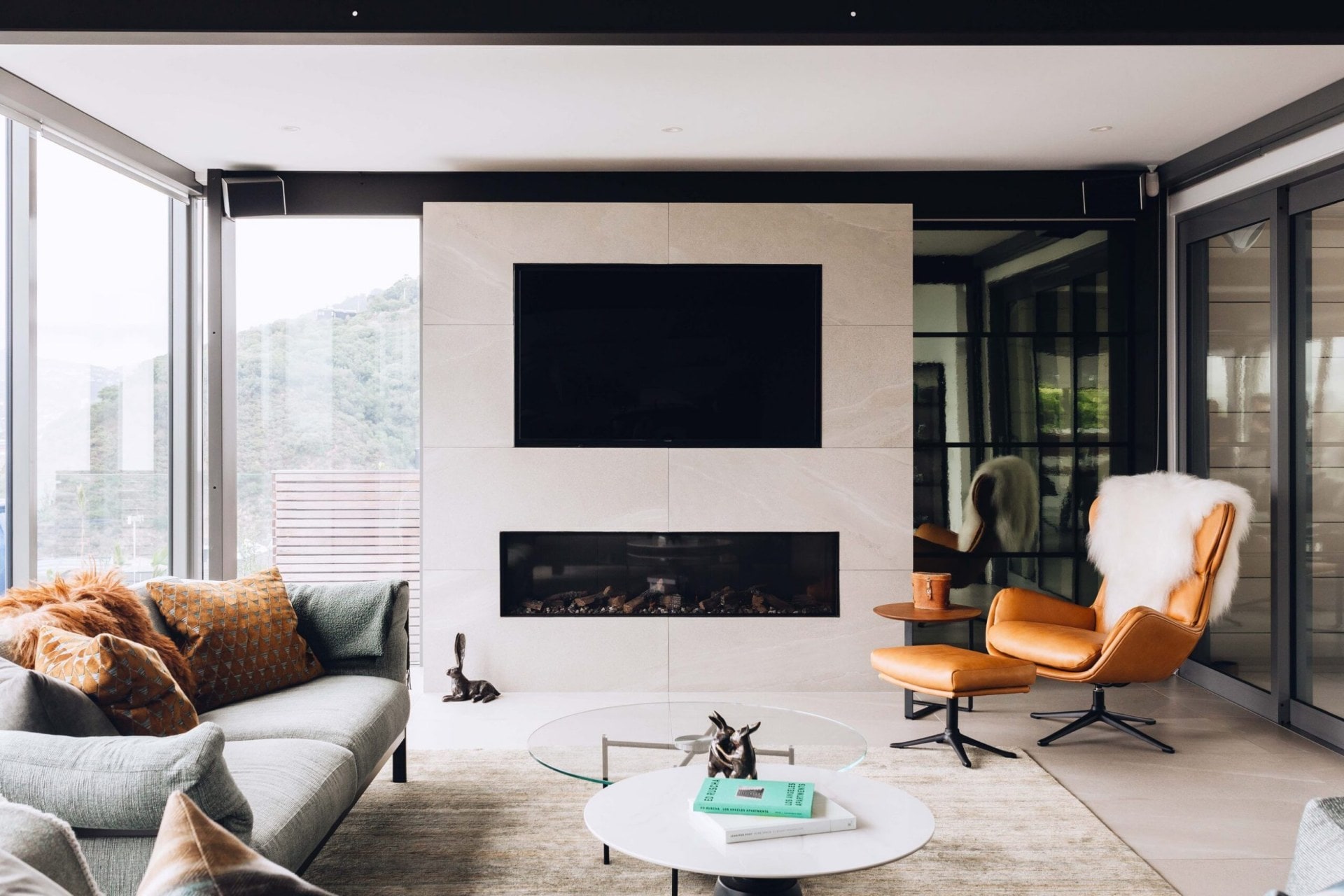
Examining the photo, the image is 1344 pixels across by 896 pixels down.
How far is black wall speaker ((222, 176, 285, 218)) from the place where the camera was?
4.73m

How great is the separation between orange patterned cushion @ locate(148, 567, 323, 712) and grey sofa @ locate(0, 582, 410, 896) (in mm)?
54

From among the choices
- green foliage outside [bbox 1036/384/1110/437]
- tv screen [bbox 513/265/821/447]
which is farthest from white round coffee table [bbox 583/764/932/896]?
green foliage outside [bbox 1036/384/1110/437]

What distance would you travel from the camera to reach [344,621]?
3.25 meters

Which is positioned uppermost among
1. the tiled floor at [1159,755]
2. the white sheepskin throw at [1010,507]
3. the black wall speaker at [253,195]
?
the black wall speaker at [253,195]

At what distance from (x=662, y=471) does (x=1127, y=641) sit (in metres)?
2.12

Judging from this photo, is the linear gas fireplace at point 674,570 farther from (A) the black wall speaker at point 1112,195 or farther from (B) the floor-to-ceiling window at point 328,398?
(A) the black wall speaker at point 1112,195

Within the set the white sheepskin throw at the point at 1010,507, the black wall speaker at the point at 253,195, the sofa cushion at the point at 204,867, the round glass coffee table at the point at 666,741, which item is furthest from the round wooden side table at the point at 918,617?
the black wall speaker at the point at 253,195

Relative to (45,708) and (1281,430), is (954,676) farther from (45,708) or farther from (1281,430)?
(45,708)

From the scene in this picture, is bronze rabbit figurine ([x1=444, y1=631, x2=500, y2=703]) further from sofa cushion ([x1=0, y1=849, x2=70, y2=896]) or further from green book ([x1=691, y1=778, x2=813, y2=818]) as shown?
sofa cushion ([x1=0, y1=849, x2=70, y2=896])

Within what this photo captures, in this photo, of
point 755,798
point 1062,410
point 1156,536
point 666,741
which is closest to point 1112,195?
point 1062,410

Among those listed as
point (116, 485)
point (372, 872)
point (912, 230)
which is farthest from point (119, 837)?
point (912, 230)

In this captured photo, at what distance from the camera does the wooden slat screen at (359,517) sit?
490cm

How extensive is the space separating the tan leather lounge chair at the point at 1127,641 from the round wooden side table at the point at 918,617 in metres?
0.15

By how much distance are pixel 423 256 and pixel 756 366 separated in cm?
166
